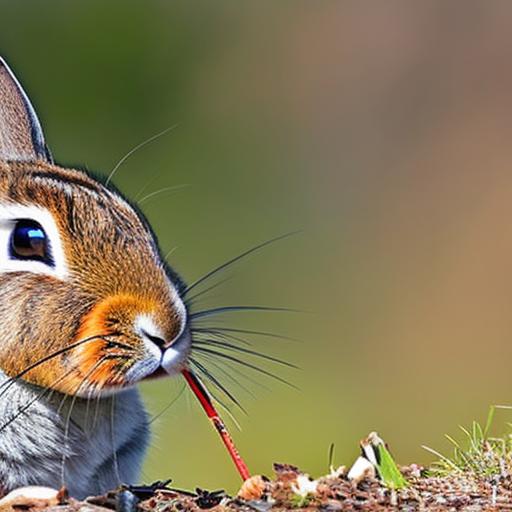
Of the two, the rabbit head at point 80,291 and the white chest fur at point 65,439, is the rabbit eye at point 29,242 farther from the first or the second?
the white chest fur at point 65,439

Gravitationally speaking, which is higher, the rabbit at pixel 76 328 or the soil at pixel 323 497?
the rabbit at pixel 76 328

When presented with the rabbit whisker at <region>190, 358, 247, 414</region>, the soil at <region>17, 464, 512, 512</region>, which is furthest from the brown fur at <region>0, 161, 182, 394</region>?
the soil at <region>17, 464, 512, 512</region>

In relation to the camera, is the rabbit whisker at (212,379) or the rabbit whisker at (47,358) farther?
the rabbit whisker at (212,379)

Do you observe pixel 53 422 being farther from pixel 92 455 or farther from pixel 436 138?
pixel 436 138

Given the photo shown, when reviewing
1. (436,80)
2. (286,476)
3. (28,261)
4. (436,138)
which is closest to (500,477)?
(286,476)

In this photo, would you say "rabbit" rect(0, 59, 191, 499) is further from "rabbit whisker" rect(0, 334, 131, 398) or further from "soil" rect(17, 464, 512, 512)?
"soil" rect(17, 464, 512, 512)

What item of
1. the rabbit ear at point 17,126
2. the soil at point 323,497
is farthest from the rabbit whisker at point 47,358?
the rabbit ear at point 17,126
